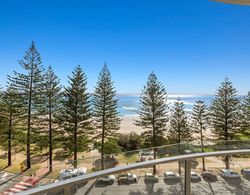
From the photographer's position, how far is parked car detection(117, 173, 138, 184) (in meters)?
1.40

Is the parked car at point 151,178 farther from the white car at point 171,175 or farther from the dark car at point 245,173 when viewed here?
the dark car at point 245,173

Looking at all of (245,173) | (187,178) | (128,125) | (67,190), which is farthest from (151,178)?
(128,125)

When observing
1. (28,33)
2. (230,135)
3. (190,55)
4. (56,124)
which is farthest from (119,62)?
Answer: (230,135)

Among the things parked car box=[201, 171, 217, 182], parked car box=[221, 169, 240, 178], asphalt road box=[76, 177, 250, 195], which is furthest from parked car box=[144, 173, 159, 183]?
parked car box=[221, 169, 240, 178]

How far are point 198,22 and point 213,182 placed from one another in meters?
15.2

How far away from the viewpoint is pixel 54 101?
15102 millimetres

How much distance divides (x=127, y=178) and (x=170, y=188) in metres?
0.29

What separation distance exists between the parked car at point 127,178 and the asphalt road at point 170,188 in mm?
23

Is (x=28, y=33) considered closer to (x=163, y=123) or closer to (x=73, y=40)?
(x=73, y=40)

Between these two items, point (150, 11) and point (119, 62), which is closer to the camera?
point (150, 11)

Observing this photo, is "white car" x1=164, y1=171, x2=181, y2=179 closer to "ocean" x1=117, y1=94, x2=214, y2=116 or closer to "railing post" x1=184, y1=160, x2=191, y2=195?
"railing post" x1=184, y1=160, x2=191, y2=195

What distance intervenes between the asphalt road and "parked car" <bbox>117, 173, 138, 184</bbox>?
0.08ft

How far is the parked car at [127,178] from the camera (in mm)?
1403

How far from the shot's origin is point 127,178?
1.45 meters
